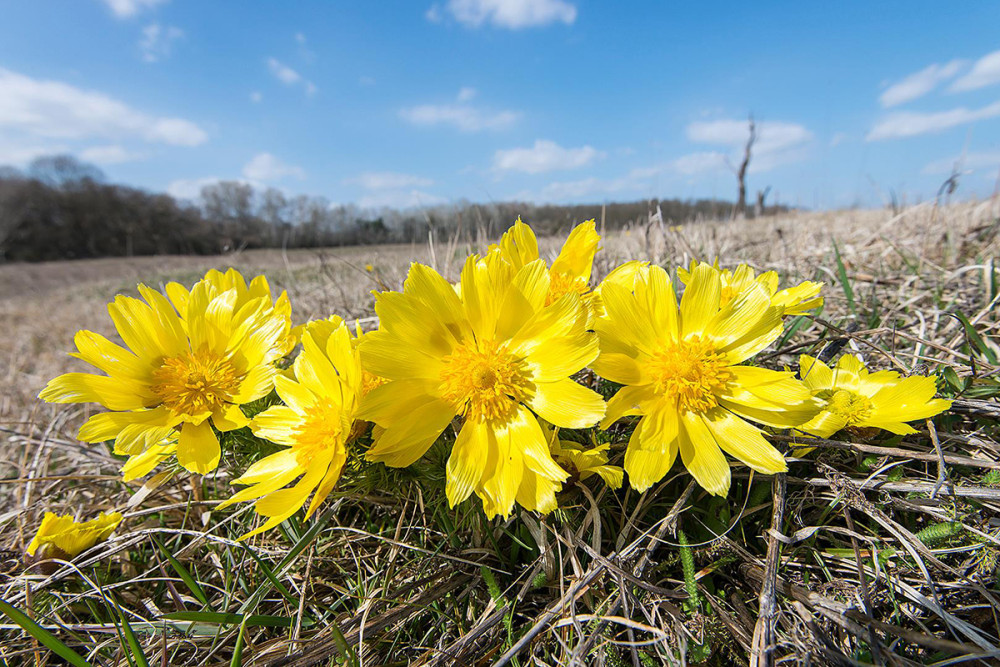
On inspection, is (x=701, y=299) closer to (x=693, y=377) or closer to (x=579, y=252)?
(x=693, y=377)

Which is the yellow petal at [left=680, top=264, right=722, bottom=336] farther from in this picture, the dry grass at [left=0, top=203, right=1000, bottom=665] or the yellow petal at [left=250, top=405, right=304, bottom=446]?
the yellow petal at [left=250, top=405, right=304, bottom=446]

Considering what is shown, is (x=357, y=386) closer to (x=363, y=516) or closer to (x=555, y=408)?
(x=555, y=408)

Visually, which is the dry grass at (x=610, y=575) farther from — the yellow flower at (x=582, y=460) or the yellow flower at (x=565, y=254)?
A: the yellow flower at (x=565, y=254)

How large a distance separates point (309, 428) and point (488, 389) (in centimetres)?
32

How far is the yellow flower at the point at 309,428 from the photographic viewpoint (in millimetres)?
751

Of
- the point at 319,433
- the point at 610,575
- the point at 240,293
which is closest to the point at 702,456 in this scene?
the point at 610,575

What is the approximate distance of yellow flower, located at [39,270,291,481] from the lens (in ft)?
2.97

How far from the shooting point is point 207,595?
1.21m

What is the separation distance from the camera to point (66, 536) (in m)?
1.19

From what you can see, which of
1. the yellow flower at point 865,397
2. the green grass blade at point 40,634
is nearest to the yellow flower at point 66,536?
the green grass blade at point 40,634

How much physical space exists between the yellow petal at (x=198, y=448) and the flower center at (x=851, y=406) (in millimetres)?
1264

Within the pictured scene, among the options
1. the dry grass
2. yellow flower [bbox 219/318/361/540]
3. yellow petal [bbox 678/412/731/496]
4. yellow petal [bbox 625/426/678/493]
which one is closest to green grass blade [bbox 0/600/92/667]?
the dry grass

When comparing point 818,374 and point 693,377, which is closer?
point 693,377

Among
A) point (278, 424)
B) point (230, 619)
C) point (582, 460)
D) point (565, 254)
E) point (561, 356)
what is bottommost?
point (230, 619)
